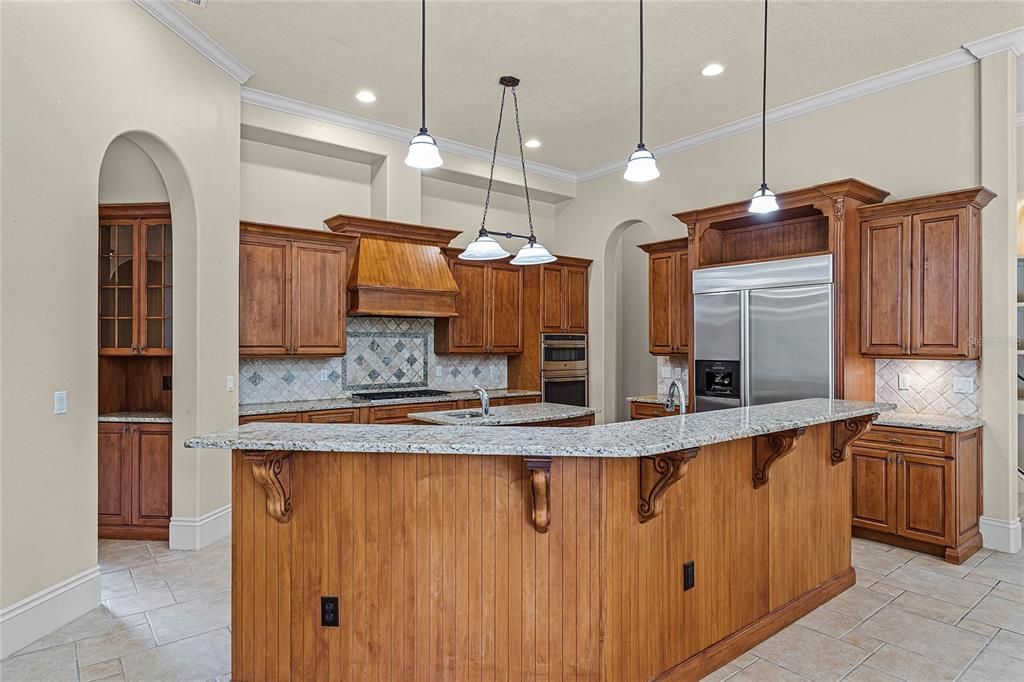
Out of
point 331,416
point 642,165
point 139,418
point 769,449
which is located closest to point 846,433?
point 769,449

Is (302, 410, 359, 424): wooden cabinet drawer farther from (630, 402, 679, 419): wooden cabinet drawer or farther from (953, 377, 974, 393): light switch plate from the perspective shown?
(953, 377, 974, 393): light switch plate

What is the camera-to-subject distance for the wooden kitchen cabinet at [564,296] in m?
6.98

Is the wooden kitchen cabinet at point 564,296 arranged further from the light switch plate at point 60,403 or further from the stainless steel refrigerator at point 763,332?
the light switch plate at point 60,403

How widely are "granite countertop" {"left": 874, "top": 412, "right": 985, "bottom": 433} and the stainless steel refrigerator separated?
1.43 ft

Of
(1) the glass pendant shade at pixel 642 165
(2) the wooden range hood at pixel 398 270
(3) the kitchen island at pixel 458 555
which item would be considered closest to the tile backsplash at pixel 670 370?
(2) the wooden range hood at pixel 398 270

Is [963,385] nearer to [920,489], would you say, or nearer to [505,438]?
[920,489]

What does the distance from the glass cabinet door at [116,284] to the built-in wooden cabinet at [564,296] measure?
4003 mm

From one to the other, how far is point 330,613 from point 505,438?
96 centimetres

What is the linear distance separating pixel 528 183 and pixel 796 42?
3.42 m

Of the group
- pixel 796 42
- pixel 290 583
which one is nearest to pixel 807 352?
pixel 796 42

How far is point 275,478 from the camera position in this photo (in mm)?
2219

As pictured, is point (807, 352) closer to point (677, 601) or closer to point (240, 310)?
point (677, 601)

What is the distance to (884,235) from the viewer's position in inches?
173

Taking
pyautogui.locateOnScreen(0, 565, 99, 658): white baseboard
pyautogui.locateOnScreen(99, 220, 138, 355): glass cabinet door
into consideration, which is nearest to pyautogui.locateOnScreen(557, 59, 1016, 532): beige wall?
pyautogui.locateOnScreen(99, 220, 138, 355): glass cabinet door
